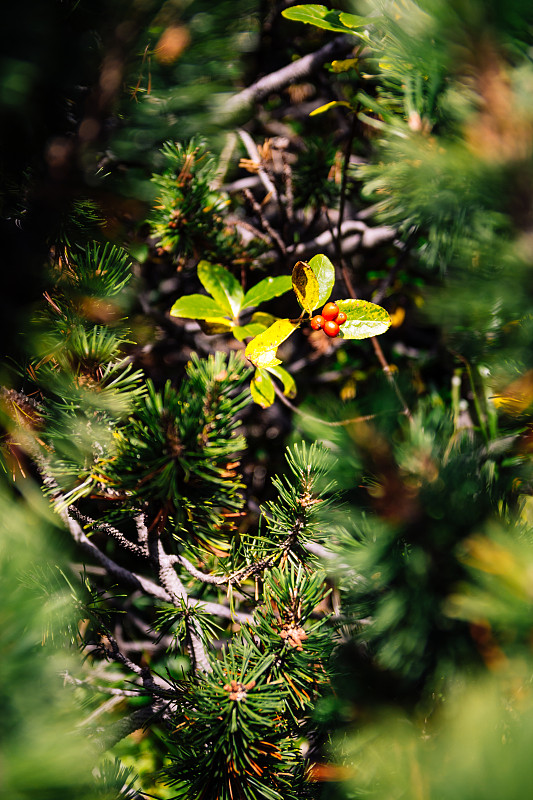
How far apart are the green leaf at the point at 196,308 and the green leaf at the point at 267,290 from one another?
0.05 meters

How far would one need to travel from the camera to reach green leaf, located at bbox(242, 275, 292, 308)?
27.8 inches

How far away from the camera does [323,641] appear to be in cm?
47

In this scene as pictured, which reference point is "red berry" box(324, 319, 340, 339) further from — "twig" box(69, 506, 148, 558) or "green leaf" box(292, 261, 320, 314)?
"twig" box(69, 506, 148, 558)

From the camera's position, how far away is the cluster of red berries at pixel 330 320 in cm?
51

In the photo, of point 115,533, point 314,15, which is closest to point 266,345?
point 115,533

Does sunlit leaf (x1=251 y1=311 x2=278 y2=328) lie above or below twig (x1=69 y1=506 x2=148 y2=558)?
above

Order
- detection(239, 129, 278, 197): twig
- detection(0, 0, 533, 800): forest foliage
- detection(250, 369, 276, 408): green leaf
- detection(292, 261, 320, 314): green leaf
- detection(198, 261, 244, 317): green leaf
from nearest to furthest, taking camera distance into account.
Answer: detection(0, 0, 533, 800): forest foliage < detection(292, 261, 320, 314): green leaf < detection(250, 369, 276, 408): green leaf < detection(198, 261, 244, 317): green leaf < detection(239, 129, 278, 197): twig

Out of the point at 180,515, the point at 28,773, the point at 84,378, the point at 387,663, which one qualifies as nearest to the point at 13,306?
the point at 84,378

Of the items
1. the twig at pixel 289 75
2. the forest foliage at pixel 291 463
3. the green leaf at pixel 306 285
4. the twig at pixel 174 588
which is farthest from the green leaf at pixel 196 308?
the twig at pixel 289 75

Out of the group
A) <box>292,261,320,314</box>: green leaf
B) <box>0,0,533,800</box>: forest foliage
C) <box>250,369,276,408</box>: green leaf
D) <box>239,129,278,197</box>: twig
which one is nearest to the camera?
<box>0,0,533,800</box>: forest foliage

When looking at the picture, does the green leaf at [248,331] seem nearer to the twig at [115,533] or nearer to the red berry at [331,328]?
the red berry at [331,328]

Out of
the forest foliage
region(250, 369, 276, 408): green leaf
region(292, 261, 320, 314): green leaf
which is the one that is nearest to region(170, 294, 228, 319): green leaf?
the forest foliage

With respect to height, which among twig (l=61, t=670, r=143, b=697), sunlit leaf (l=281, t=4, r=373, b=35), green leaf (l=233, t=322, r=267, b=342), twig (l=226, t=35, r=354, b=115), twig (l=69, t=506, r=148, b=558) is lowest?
twig (l=61, t=670, r=143, b=697)

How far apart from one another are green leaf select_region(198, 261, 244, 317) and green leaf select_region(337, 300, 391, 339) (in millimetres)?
275
